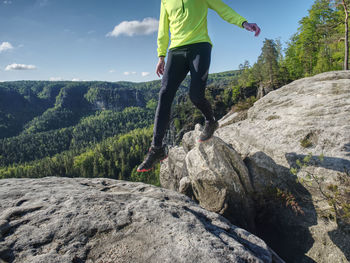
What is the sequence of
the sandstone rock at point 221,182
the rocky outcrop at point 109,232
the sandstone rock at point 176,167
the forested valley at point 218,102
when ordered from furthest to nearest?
the forested valley at point 218,102
the sandstone rock at point 176,167
the sandstone rock at point 221,182
the rocky outcrop at point 109,232

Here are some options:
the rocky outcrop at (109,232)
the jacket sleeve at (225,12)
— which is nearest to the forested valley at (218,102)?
the jacket sleeve at (225,12)

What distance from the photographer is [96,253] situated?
2.27 meters

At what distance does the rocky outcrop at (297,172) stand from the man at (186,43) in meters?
1.91

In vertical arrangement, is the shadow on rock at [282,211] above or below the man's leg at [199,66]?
below

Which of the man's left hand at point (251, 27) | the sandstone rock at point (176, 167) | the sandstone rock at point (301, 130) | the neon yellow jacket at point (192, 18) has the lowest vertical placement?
the sandstone rock at point (176, 167)

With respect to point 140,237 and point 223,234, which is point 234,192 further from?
point 140,237

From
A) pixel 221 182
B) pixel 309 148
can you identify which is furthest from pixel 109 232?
pixel 309 148

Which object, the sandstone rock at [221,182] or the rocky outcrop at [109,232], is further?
the sandstone rock at [221,182]

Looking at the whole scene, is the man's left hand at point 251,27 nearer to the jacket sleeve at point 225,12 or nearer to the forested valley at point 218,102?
the jacket sleeve at point 225,12

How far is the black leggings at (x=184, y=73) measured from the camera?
380 centimetres

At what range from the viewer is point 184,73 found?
416cm

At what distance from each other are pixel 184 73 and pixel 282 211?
4044 millimetres

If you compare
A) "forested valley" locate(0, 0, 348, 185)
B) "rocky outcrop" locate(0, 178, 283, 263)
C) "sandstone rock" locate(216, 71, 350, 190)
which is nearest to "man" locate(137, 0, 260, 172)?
"rocky outcrop" locate(0, 178, 283, 263)

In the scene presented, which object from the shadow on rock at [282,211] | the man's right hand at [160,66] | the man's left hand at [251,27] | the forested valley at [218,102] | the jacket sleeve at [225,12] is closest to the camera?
the man's left hand at [251,27]
